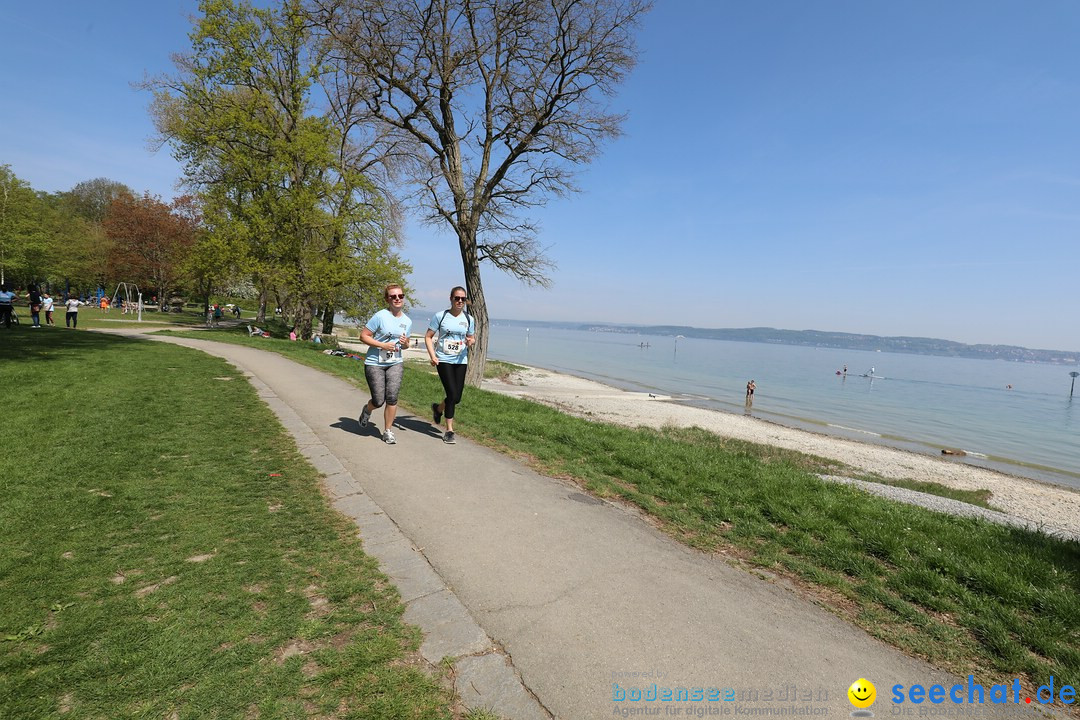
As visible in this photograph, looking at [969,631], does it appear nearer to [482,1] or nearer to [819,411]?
[482,1]

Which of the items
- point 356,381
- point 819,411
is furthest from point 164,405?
point 819,411

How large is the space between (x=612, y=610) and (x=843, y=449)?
19.3 metres

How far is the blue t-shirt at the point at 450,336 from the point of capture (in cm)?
694

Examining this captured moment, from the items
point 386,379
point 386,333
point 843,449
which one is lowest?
point 843,449

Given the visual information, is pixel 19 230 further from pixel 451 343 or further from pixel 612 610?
pixel 612 610

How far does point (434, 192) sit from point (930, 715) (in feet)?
50.0

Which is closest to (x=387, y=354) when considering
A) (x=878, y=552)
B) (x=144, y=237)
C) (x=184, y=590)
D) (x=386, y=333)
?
(x=386, y=333)

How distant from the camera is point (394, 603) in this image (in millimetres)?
3012

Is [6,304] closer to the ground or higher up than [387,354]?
higher up

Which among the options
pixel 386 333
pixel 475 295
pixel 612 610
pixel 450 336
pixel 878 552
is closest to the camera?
pixel 612 610

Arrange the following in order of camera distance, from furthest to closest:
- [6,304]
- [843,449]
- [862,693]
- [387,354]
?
1. [843,449]
2. [6,304]
3. [387,354]
4. [862,693]

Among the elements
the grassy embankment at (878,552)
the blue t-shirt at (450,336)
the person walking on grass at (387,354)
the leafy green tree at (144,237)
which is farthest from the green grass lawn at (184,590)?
the leafy green tree at (144,237)

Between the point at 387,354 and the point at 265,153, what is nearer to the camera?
the point at 387,354

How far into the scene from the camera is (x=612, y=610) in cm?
312
